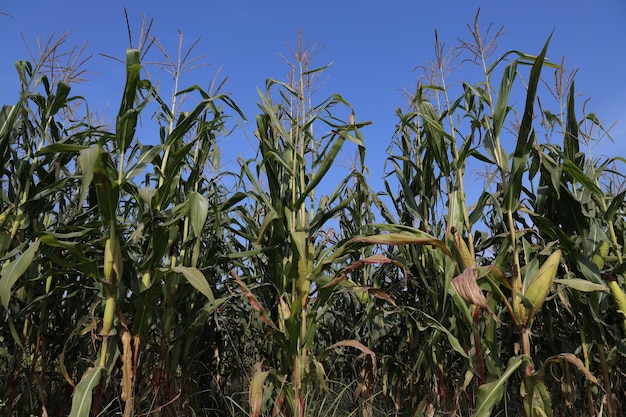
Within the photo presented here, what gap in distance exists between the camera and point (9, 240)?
86.6 inches

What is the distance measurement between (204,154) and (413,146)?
4.79 ft

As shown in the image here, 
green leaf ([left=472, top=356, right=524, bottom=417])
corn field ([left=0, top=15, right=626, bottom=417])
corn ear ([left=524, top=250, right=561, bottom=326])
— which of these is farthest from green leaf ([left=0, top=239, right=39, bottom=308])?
corn ear ([left=524, top=250, right=561, bottom=326])

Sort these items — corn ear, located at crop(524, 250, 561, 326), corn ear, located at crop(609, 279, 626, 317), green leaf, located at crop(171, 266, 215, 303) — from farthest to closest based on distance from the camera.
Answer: corn ear, located at crop(609, 279, 626, 317) < corn ear, located at crop(524, 250, 561, 326) < green leaf, located at crop(171, 266, 215, 303)

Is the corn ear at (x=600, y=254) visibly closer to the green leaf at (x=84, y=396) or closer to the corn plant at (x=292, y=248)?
the corn plant at (x=292, y=248)

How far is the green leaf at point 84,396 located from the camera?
1.73 m

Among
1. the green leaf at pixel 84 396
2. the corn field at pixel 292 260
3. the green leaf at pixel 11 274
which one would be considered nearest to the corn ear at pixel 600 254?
the corn field at pixel 292 260

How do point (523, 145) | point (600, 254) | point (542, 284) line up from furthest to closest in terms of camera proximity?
point (600, 254) < point (523, 145) < point (542, 284)

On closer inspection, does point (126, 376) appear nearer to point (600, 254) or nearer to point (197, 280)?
point (197, 280)

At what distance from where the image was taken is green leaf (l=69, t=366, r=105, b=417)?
173 cm

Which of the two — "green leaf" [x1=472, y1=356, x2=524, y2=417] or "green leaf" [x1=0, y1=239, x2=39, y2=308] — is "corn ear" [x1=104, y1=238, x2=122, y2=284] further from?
"green leaf" [x1=472, y1=356, x2=524, y2=417]

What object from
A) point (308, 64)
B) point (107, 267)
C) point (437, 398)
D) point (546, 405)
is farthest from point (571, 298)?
point (107, 267)

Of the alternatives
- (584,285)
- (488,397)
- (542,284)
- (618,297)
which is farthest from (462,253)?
(618,297)

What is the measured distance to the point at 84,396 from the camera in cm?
176

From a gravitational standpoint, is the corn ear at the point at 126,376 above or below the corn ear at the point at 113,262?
below
